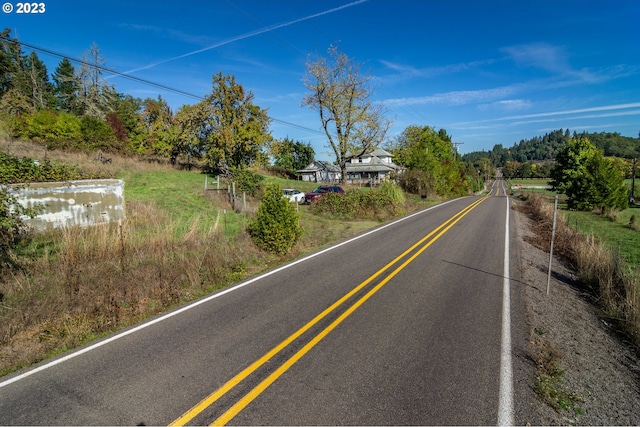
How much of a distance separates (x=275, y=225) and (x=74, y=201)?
7.52 m

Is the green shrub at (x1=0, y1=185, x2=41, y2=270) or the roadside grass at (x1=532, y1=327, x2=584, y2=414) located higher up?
the green shrub at (x1=0, y1=185, x2=41, y2=270)

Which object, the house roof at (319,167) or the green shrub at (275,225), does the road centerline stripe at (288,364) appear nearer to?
the green shrub at (275,225)

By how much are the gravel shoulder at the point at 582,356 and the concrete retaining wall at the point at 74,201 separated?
14.1m

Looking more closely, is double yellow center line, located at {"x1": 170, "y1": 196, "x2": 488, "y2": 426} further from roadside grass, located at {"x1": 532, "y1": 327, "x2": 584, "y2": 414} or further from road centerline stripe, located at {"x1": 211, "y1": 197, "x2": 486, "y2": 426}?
roadside grass, located at {"x1": 532, "y1": 327, "x2": 584, "y2": 414}

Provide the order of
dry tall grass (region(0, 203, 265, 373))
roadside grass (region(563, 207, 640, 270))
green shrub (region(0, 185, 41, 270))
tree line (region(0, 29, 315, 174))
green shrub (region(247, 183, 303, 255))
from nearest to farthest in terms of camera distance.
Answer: dry tall grass (region(0, 203, 265, 373)) → green shrub (region(0, 185, 41, 270)) → green shrub (region(247, 183, 303, 255)) → roadside grass (region(563, 207, 640, 270)) → tree line (region(0, 29, 315, 174))

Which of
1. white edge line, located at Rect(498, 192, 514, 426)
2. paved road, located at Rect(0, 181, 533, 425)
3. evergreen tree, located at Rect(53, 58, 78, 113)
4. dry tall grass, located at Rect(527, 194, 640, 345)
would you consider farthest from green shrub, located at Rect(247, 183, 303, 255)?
evergreen tree, located at Rect(53, 58, 78, 113)

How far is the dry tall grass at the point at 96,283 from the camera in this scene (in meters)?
5.78

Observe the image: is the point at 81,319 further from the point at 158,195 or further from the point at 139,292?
the point at 158,195

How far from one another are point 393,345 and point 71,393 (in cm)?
459

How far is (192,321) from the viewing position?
6.29m

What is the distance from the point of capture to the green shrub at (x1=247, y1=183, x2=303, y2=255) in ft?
38.2

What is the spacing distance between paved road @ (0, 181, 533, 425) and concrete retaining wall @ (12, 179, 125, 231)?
788 cm

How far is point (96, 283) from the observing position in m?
7.35

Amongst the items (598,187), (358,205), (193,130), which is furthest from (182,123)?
(598,187)
